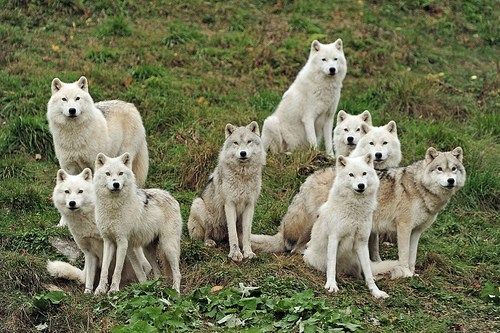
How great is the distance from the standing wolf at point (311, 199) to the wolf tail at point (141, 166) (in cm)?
211

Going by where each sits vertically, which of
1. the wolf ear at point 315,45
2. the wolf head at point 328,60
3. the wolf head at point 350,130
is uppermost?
the wolf ear at point 315,45

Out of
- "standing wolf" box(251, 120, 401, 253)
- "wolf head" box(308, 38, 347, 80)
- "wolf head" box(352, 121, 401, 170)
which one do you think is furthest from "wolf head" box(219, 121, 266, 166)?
"wolf head" box(308, 38, 347, 80)

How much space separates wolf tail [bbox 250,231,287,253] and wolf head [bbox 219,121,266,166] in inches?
37.8

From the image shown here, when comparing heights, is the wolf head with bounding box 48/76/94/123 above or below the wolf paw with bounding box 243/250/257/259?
above

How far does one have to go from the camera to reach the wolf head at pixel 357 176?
29.9 feet

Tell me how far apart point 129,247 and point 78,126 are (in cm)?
241

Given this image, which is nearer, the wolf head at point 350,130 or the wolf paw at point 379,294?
the wolf paw at point 379,294

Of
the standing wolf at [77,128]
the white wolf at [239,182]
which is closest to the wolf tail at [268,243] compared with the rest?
the white wolf at [239,182]

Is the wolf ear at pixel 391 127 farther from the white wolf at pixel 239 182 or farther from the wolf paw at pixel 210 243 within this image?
the wolf paw at pixel 210 243

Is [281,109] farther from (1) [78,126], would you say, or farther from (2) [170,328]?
(2) [170,328]

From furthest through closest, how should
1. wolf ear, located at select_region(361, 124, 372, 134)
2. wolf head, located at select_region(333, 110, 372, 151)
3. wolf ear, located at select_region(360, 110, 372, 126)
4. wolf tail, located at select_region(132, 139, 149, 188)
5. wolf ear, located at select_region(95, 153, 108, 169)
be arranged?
Result: wolf tail, located at select_region(132, 139, 149, 188), wolf ear, located at select_region(360, 110, 372, 126), wolf head, located at select_region(333, 110, 372, 151), wolf ear, located at select_region(361, 124, 372, 134), wolf ear, located at select_region(95, 153, 108, 169)

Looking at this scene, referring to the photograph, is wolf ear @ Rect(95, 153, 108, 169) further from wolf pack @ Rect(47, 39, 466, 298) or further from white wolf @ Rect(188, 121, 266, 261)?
white wolf @ Rect(188, 121, 266, 261)

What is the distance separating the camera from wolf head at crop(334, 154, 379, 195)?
29.9 feet

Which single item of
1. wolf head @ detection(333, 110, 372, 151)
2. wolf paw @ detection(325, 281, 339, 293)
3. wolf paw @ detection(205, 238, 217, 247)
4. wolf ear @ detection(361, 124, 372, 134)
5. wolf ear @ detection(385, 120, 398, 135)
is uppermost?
wolf ear @ detection(385, 120, 398, 135)
